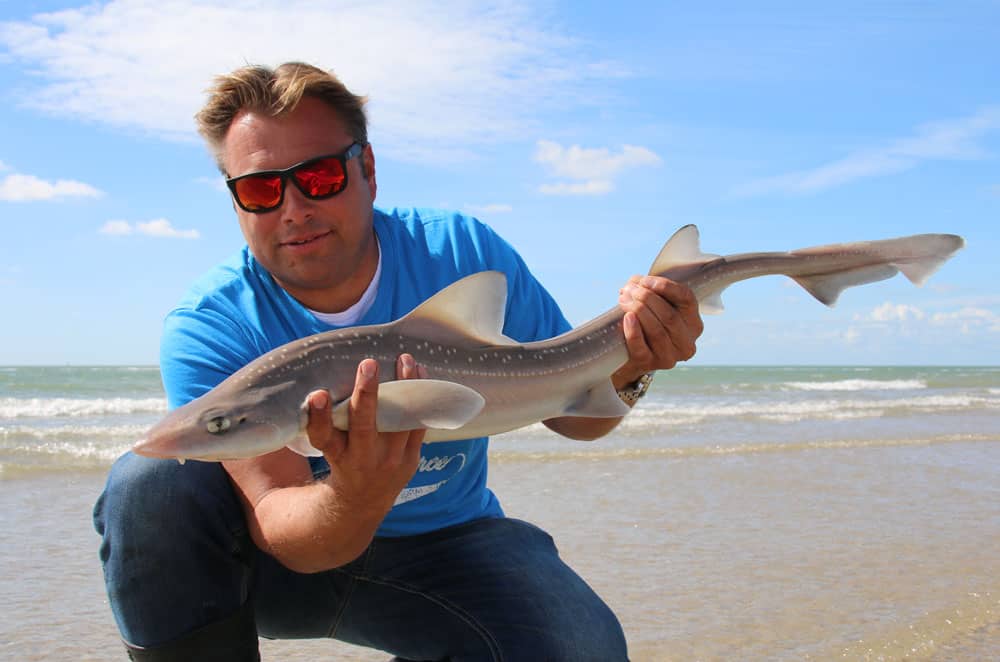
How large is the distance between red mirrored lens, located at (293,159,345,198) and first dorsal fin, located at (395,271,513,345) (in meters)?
0.69

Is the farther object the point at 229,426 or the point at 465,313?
the point at 465,313

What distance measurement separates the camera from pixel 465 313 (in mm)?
2543

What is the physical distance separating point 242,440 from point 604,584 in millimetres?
3692

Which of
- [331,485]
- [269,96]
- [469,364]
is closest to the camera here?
[331,485]

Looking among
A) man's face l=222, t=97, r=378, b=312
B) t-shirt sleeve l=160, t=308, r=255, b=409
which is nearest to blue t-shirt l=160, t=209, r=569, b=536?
t-shirt sleeve l=160, t=308, r=255, b=409

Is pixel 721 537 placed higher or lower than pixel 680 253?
lower

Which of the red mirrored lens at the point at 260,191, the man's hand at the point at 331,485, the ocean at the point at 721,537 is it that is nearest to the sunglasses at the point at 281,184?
the red mirrored lens at the point at 260,191

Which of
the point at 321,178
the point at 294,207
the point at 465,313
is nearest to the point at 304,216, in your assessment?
the point at 294,207

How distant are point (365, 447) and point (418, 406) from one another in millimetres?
187

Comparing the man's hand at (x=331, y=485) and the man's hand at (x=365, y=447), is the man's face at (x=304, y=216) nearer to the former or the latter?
the man's hand at (x=331, y=485)

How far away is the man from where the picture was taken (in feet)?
8.80

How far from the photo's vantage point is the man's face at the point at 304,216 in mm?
2928

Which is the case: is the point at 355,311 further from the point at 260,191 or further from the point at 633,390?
the point at 633,390

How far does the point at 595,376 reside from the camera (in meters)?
2.89
